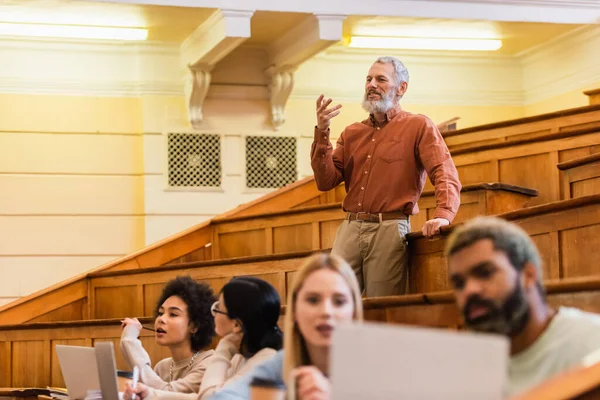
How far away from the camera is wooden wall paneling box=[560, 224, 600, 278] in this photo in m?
2.58

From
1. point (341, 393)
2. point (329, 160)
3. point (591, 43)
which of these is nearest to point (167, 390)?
point (329, 160)

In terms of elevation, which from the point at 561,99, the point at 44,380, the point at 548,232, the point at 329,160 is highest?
the point at 561,99

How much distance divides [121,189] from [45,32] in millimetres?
816

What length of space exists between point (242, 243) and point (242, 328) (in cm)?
200

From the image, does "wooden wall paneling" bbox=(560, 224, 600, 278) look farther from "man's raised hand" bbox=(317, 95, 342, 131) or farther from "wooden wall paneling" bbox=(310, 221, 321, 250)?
"wooden wall paneling" bbox=(310, 221, 321, 250)

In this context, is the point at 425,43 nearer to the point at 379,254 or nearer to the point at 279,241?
the point at 279,241

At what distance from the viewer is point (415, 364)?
124cm

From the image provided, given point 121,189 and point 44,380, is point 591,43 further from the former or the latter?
point 44,380

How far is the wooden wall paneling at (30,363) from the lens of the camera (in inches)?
159

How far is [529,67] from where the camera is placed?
5566 millimetres

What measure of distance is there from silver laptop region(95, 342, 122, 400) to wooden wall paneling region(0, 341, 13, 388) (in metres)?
1.57

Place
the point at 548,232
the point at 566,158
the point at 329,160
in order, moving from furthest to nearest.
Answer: the point at 566,158
the point at 329,160
the point at 548,232

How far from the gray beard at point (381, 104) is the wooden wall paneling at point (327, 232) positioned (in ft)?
3.48

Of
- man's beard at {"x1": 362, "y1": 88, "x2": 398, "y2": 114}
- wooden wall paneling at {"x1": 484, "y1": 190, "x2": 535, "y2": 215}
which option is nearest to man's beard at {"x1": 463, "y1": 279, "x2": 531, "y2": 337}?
man's beard at {"x1": 362, "y1": 88, "x2": 398, "y2": 114}
